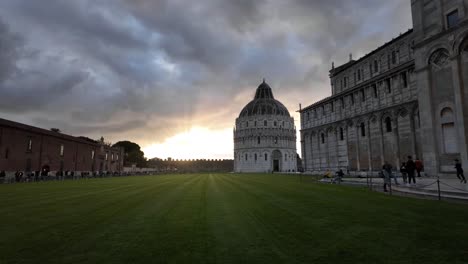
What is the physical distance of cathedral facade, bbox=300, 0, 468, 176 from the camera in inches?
829

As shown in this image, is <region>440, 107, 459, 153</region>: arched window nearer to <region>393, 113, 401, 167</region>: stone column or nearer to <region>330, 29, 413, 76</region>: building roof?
<region>393, 113, 401, 167</region>: stone column

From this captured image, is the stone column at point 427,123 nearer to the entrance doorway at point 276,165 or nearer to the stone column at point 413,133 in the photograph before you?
the stone column at point 413,133

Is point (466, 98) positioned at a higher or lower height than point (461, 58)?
lower

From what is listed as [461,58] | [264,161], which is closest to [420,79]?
[461,58]

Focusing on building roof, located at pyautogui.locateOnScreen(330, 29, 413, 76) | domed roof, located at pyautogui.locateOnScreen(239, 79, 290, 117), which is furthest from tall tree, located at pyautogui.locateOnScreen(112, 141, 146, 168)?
building roof, located at pyautogui.locateOnScreen(330, 29, 413, 76)

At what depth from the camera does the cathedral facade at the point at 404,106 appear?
21062mm

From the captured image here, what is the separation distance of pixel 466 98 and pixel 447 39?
4.71 metres

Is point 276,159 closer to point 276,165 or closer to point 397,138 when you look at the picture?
point 276,165

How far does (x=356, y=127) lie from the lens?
4362 cm

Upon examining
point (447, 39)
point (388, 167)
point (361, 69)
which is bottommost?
point (388, 167)

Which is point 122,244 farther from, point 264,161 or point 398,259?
point 264,161

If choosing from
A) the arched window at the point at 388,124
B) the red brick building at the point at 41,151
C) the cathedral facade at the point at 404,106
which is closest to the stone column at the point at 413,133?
the cathedral facade at the point at 404,106

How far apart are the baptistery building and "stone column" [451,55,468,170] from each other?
317 feet

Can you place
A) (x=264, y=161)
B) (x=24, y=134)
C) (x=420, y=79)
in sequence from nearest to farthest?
(x=420, y=79) → (x=24, y=134) → (x=264, y=161)
